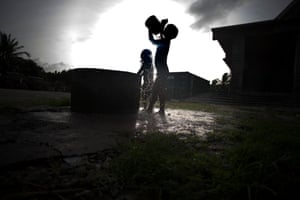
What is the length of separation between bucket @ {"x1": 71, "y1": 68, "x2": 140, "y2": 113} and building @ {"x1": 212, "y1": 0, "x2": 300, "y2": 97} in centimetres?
838

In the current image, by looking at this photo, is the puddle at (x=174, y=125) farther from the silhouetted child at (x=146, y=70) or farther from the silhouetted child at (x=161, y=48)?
the silhouetted child at (x=146, y=70)

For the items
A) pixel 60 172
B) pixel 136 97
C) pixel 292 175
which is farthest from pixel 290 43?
pixel 60 172

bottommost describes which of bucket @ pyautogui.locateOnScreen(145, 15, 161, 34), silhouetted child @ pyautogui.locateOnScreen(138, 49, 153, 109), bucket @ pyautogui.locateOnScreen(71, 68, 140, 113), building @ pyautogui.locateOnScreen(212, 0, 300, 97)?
bucket @ pyautogui.locateOnScreen(71, 68, 140, 113)

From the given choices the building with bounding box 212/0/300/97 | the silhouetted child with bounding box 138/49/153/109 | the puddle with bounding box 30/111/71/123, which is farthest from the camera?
the building with bounding box 212/0/300/97

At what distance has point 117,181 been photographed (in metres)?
0.73

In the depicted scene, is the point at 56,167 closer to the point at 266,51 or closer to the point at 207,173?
the point at 207,173

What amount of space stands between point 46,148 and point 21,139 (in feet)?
1.05

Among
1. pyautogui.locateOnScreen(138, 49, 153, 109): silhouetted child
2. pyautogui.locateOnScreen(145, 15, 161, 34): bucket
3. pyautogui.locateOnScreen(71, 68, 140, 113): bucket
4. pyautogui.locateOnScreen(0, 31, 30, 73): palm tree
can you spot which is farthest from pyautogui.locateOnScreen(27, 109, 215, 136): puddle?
pyautogui.locateOnScreen(0, 31, 30, 73): palm tree

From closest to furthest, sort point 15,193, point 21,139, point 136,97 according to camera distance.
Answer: point 15,193
point 21,139
point 136,97

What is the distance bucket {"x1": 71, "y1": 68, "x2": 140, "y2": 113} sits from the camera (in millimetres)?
2723

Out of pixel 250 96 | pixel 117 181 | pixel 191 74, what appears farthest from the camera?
pixel 191 74

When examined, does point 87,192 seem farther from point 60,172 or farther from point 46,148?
point 46,148

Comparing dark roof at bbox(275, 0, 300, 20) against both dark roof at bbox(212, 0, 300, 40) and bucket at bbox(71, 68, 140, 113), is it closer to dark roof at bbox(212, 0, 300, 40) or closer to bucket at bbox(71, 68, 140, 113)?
dark roof at bbox(212, 0, 300, 40)

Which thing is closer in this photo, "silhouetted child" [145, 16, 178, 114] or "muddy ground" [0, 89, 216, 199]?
"muddy ground" [0, 89, 216, 199]
